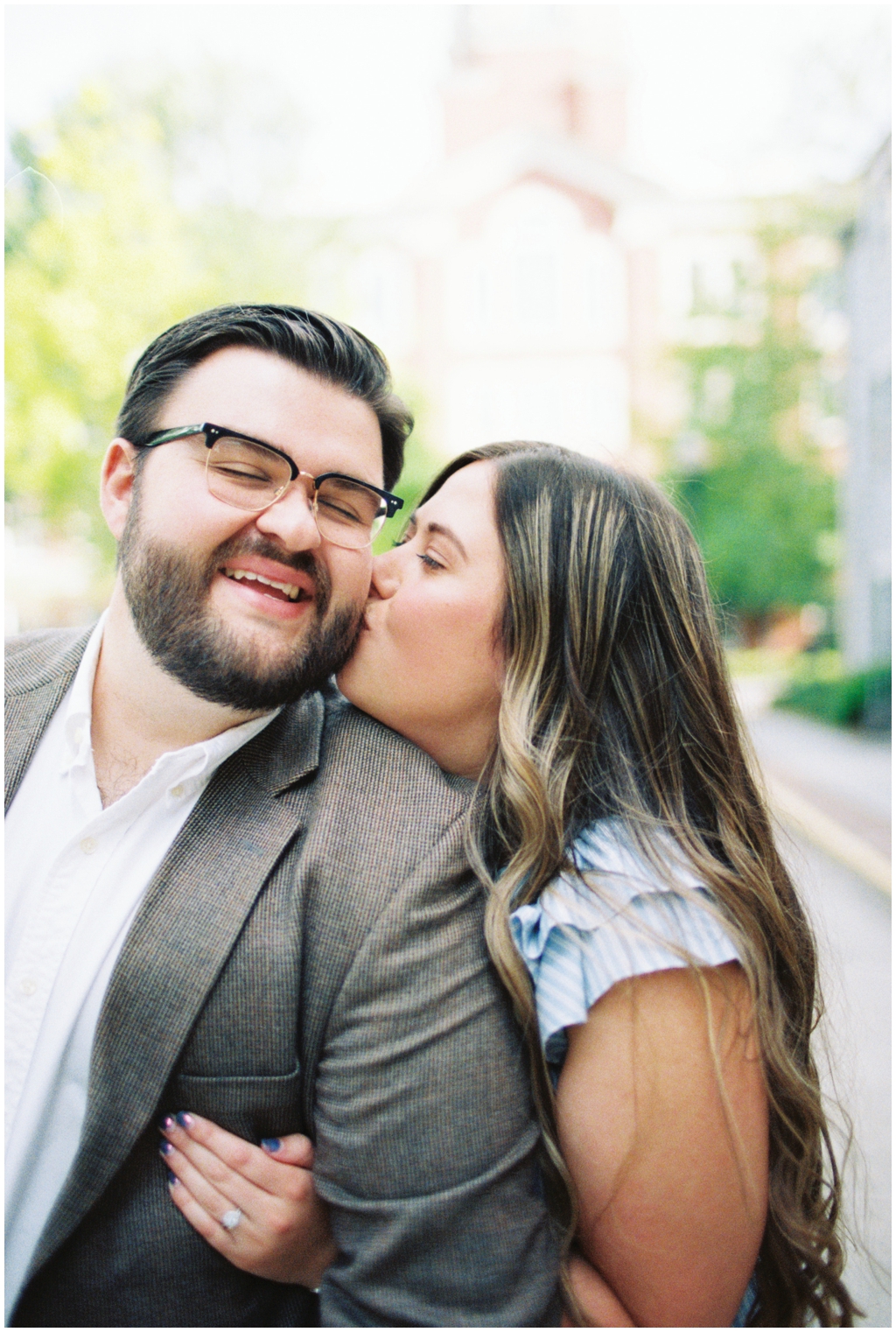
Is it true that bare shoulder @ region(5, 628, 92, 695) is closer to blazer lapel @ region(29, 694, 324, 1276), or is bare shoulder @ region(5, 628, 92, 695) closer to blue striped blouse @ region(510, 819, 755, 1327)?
blazer lapel @ region(29, 694, 324, 1276)

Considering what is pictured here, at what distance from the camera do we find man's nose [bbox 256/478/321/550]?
186 centimetres

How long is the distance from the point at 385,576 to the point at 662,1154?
130cm

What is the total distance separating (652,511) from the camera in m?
2.07

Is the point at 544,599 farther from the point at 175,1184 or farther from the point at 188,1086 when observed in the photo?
the point at 175,1184

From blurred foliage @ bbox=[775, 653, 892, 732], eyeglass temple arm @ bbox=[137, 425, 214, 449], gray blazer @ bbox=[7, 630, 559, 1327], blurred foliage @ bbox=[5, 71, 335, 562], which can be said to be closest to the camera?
gray blazer @ bbox=[7, 630, 559, 1327]

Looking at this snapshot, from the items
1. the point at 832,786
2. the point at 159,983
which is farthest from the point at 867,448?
the point at 159,983

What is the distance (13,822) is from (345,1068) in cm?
86

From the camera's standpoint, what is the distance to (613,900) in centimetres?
163

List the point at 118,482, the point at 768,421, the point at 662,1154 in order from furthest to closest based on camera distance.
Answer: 1. the point at 768,421
2. the point at 118,482
3. the point at 662,1154

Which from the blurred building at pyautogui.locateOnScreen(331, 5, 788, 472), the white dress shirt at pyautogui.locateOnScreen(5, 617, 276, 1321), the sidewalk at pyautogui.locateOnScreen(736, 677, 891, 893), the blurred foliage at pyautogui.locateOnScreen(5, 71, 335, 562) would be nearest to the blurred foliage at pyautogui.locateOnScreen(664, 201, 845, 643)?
the sidewalk at pyautogui.locateOnScreen(736, 677, 891, 893)

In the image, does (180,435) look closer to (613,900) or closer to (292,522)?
(292,522)

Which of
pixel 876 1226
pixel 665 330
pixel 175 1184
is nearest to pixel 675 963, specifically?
pixel 175 1184

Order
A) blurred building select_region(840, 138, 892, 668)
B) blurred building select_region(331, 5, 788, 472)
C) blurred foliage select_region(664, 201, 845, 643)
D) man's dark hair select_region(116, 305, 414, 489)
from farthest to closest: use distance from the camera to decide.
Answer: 1. blurred building select_region(331, 5, 788, 472)
2. blurred foliage select_region(664, 201, 845, 643)
3. blurred building select_region(840, 138, 892, 668)
4. man's dark hair select_region(116, 305, 414, 489)

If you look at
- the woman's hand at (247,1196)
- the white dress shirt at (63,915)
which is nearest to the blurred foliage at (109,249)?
the white dress shirt at (63,915)
